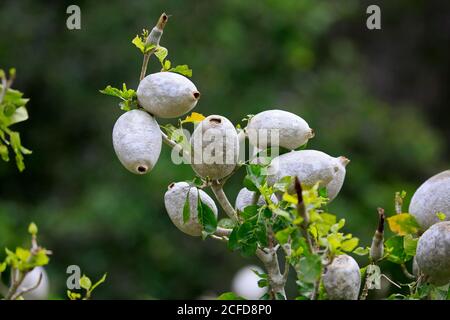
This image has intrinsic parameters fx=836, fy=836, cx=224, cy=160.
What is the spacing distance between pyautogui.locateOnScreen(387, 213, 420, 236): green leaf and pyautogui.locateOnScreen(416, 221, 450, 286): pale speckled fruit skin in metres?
0.08

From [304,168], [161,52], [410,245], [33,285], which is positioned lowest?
[33,285]

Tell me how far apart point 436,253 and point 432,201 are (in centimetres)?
10

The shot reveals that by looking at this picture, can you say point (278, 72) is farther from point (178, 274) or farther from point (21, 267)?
point (21, 267)

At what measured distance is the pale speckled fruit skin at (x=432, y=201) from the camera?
0.98m

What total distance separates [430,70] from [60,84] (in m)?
3.79

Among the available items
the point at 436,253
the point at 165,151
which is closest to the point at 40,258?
the point at 436,253

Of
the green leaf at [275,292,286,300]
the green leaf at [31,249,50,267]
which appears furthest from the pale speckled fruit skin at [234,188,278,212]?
the green leaf at [31,249,50,267]

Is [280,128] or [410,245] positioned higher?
[280,128]

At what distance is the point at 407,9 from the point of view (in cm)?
721

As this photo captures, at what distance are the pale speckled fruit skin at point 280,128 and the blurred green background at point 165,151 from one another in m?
3.23

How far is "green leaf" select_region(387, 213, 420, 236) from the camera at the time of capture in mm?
1011

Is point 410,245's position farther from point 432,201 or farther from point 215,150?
point 215,150

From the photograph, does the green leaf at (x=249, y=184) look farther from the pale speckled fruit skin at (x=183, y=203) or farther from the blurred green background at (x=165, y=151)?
the blurred green background at (x=165, y=151)

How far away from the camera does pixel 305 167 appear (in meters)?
0.93
